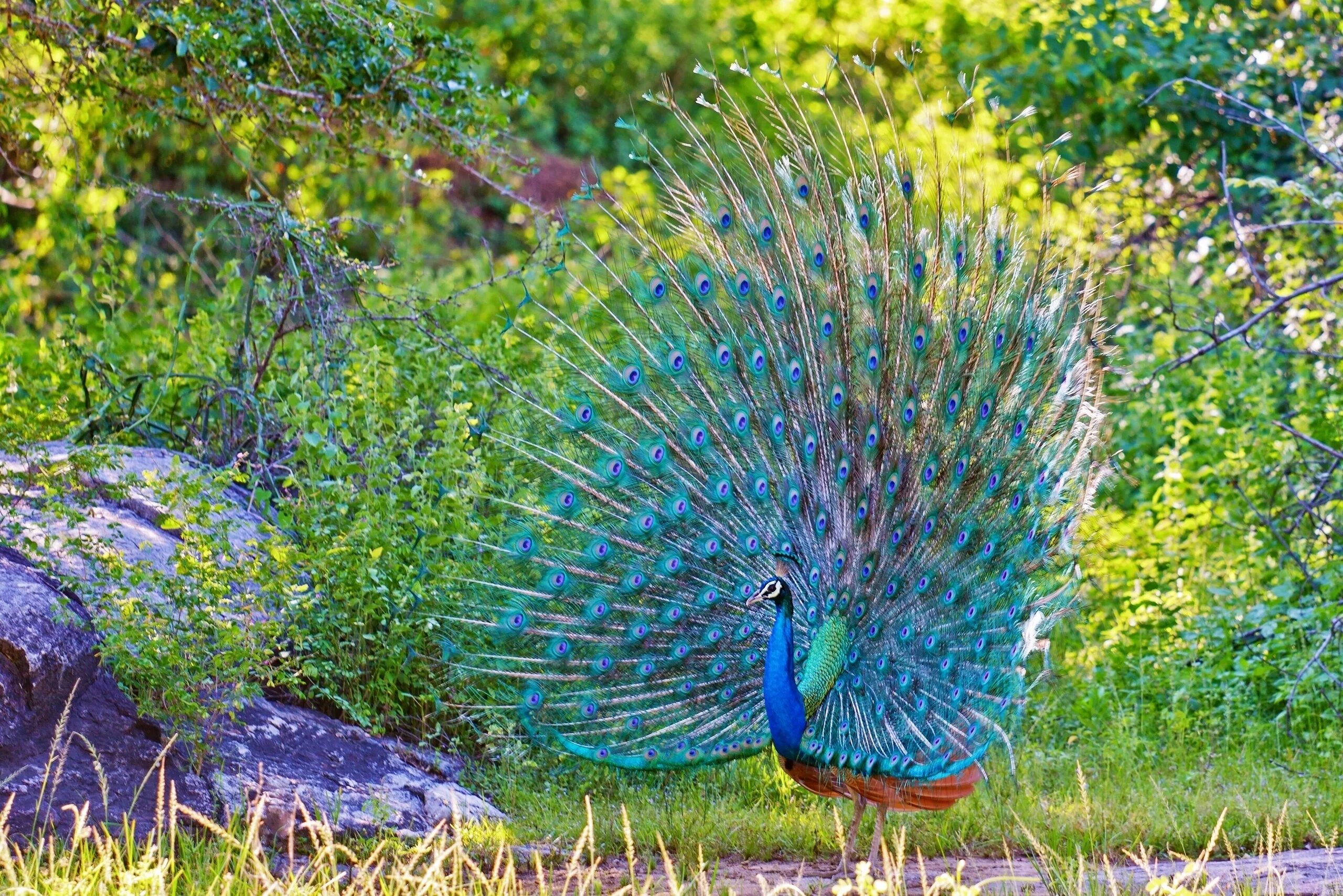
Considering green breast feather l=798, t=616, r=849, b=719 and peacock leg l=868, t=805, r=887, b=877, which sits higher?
green breast feather l=798, t=616, r=849, b=719

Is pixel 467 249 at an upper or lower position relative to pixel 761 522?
upper

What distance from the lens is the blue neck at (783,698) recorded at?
16.5 feet

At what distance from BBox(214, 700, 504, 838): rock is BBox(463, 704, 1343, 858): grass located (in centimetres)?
28

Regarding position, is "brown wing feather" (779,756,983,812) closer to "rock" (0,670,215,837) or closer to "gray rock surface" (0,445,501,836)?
"gray rock surface" (0,445,501,836)

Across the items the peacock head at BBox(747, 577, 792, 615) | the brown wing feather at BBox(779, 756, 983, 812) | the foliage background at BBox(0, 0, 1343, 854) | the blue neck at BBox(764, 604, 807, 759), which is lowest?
the brown wing feather at BBox(779, 756, 983, 812)

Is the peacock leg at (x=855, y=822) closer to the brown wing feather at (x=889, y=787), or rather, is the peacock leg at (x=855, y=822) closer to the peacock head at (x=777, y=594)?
the brown wing feather at (x=889, y=787)

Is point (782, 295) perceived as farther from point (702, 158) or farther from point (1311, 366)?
point (1311, 366)

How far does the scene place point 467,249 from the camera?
14727mm

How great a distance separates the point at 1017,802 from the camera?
225 inches

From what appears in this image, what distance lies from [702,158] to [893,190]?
2.42 feet

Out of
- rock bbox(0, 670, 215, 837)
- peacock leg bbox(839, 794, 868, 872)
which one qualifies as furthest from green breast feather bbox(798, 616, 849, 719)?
rock bbox(0, 670, 215, 837)

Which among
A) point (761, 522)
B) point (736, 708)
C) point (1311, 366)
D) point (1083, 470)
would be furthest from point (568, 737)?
point (1311, 366)

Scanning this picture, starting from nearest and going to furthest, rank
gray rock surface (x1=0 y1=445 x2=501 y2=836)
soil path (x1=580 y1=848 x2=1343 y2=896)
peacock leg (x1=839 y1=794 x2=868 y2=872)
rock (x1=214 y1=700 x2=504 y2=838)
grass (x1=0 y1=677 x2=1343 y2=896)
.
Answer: grass (x1=0 y1=677 x2=1343 y2=896) → soil path (x1=580 y1=848 x2=1343 y2=896) → gray rock surface (x1=0 y1=445 x2=501 y2=836) → rock (x1=214 y1=700 x2=504 y2=838) → peacock leg (x1=839 y1=794 x2=868 y2=872)

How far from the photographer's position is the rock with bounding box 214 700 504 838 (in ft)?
16.2
